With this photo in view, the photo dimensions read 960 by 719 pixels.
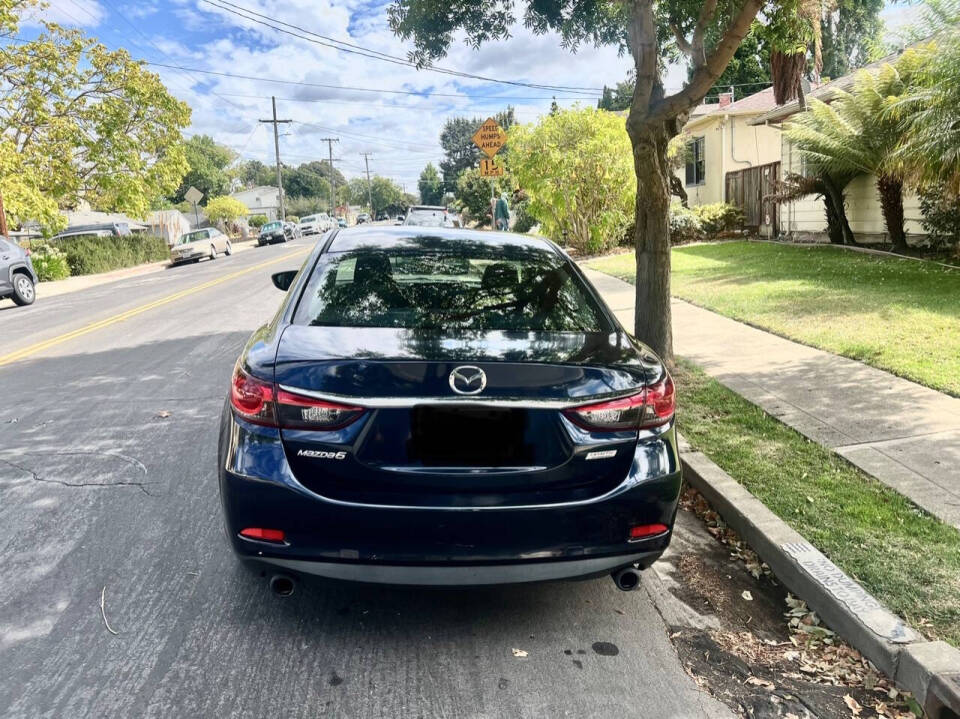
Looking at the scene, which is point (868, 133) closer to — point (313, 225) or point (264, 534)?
point (264, 534)

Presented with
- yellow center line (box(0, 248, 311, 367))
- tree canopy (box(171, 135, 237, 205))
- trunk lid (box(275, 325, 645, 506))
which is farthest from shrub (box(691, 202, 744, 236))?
tree canopy (box(171, 135, 237, 205))

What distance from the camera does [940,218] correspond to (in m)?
13.2

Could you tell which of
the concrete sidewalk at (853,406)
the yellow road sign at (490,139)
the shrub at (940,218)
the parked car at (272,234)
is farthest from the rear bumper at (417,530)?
the parked car at (272,234)

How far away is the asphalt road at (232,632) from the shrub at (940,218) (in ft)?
38.7

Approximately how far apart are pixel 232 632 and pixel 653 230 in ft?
16.6

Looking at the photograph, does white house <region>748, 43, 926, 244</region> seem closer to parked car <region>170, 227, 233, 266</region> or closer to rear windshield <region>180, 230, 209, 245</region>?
parked car <region>170, 227, 233, 266</region>

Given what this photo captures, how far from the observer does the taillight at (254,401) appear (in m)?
2.83

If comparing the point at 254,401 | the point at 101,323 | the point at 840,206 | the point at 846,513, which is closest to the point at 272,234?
the point at 101,323

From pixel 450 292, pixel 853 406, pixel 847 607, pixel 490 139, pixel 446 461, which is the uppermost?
pixel 490 139

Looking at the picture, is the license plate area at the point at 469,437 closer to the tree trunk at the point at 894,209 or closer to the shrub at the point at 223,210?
the tree trunk at the point at 894,209

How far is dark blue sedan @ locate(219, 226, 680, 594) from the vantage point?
108 inches

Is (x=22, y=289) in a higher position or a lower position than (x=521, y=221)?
lower

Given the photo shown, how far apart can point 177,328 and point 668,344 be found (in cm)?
739

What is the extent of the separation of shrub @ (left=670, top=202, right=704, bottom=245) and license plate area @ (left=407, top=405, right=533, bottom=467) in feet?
63.4
